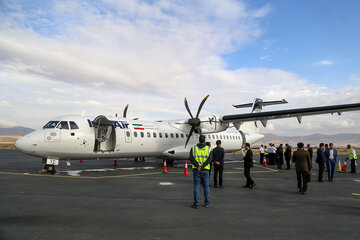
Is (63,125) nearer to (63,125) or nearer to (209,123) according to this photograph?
(63,125)

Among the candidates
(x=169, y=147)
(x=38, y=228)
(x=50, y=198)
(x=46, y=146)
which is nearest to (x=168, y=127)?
(x=169, y=147)

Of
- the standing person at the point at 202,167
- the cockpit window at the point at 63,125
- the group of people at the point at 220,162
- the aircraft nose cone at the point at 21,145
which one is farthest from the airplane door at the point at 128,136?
the standing person at the point at 202,167

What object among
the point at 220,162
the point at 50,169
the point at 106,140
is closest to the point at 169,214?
the point at 220,162

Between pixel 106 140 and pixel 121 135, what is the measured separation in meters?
1.03

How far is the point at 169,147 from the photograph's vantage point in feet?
58.9

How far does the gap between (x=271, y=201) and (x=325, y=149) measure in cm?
670

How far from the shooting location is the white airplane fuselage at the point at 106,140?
39.7 ft

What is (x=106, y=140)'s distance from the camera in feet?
49.4

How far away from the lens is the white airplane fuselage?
39.7 feet

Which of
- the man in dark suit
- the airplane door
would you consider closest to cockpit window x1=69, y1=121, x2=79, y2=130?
the airplane door

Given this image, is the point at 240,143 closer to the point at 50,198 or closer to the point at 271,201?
the point at 271,201

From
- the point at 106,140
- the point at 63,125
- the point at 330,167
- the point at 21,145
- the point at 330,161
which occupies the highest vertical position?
the point at 63,125

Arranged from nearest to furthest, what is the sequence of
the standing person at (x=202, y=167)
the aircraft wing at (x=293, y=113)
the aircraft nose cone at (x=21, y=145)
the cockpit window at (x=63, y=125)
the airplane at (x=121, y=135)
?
the standing person at (x=202, y=167), the aircraft nose cone at (x=21, y=145), the airplane at (x=121, y=135), the cockpit window at (x=63, y=125), the aircraft wing at (x=293, y=113)

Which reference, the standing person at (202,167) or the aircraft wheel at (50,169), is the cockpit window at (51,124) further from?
the standing person at (202,167)
